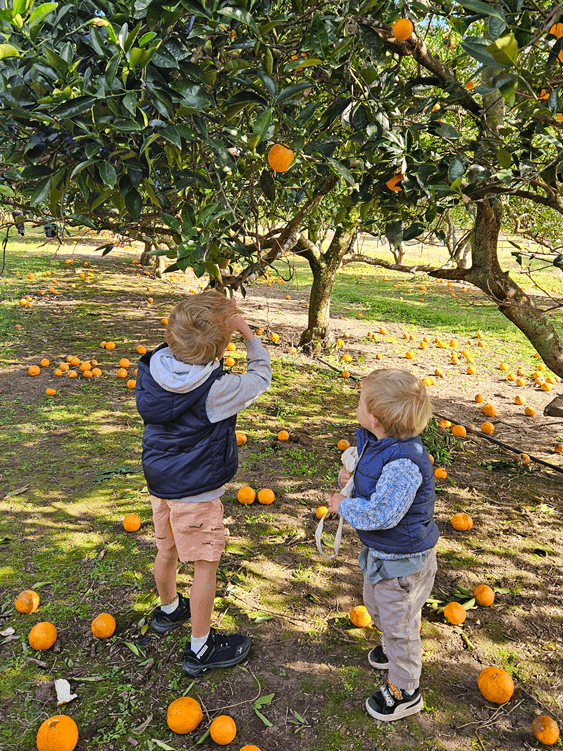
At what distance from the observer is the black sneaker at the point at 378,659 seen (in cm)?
264

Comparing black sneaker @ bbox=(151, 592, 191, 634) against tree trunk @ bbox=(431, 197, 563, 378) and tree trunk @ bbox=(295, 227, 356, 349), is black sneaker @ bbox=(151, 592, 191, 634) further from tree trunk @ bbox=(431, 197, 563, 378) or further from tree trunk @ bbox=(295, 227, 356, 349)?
A: tree trunk @ bbox=(295, 227, 356, 349)

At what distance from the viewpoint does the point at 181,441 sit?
2.41 meters

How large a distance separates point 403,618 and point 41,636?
6.11 feet

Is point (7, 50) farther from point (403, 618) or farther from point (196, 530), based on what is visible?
point (403, 618)

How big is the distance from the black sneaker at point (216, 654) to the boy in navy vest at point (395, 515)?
2.29ft

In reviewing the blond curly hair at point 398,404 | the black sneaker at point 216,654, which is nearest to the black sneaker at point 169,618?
the black sneaker at point 216,654

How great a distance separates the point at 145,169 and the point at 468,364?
6962 mm

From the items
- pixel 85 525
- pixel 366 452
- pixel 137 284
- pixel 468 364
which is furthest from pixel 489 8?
pixel 137 284

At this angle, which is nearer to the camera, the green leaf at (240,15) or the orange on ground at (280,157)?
the green leaf at (240,15)

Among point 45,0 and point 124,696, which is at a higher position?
point 45,0

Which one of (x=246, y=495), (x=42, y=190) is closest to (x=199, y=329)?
(x=42, y=190)

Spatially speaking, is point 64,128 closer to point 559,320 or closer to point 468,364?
point 468,364

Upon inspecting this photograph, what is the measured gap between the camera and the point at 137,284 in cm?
1270

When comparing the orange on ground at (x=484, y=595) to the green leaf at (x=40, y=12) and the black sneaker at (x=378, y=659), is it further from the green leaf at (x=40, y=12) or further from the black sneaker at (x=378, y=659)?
the green leaf at (x=40, y=12)
